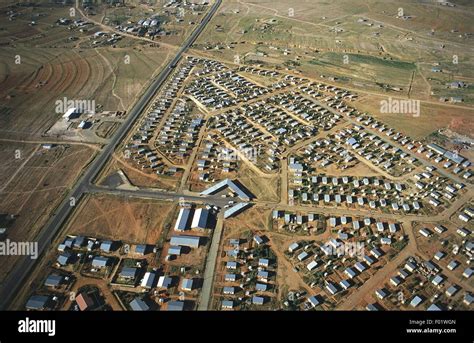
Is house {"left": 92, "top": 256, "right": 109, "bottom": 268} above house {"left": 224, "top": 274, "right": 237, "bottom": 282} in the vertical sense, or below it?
below

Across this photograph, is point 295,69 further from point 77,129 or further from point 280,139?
point 77,129

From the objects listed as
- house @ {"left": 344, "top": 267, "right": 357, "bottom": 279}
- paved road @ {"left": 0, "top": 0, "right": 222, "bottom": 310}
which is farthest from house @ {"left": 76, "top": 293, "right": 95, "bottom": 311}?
house @ {"left": 344, "top": 267, "right": 357, "bottom": 279}

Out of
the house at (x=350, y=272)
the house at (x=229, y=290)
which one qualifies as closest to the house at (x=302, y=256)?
the house at (x=350, y=272)

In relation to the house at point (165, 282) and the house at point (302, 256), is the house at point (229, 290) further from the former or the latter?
the house at point (302, 256)

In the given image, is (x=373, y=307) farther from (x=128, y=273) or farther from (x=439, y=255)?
(x=128, y=273)

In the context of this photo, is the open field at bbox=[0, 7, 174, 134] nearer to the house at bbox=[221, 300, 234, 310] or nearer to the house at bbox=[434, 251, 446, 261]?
the house at bbox=[221, 300, 234, 310]

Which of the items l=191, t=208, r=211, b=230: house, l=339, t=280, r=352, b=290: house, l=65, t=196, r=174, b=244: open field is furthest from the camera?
l=191, t=208, r=211, b=230: house
